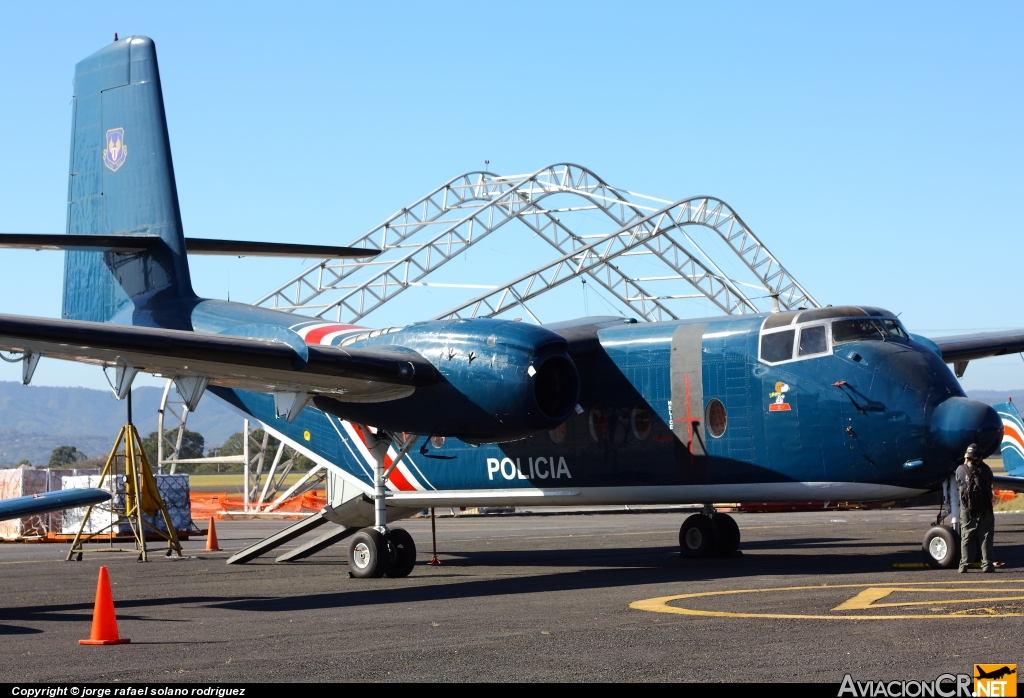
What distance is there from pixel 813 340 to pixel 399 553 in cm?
697

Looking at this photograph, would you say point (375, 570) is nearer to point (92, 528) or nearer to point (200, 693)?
point (200, 693)

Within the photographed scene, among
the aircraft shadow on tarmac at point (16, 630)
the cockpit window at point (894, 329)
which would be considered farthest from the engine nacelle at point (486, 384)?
the aircraft shadow on tarmac at point (16, 630)

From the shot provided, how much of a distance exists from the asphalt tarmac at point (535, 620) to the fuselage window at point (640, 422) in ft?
6.79

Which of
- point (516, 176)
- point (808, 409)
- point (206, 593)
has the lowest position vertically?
point (206, 593)

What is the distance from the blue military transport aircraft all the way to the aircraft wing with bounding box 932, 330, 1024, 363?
437cm

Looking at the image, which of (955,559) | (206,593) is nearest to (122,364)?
(206,593)

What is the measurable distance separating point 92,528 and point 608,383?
18.2 m

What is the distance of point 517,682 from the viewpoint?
25.6ft

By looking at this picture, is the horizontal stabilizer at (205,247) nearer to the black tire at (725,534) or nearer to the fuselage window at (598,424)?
the fuselage window at (598,424)

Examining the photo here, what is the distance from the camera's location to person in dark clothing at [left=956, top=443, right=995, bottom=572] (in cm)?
1464

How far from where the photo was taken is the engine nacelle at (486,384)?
15539 millimetres

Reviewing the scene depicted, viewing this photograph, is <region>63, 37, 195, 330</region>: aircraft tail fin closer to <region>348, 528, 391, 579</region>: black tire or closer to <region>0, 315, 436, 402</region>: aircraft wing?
<region>0, 315, 436, 402</region>: aircraft wing

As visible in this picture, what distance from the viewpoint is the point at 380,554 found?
56.4 feet

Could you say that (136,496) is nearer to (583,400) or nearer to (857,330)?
(583,400)
